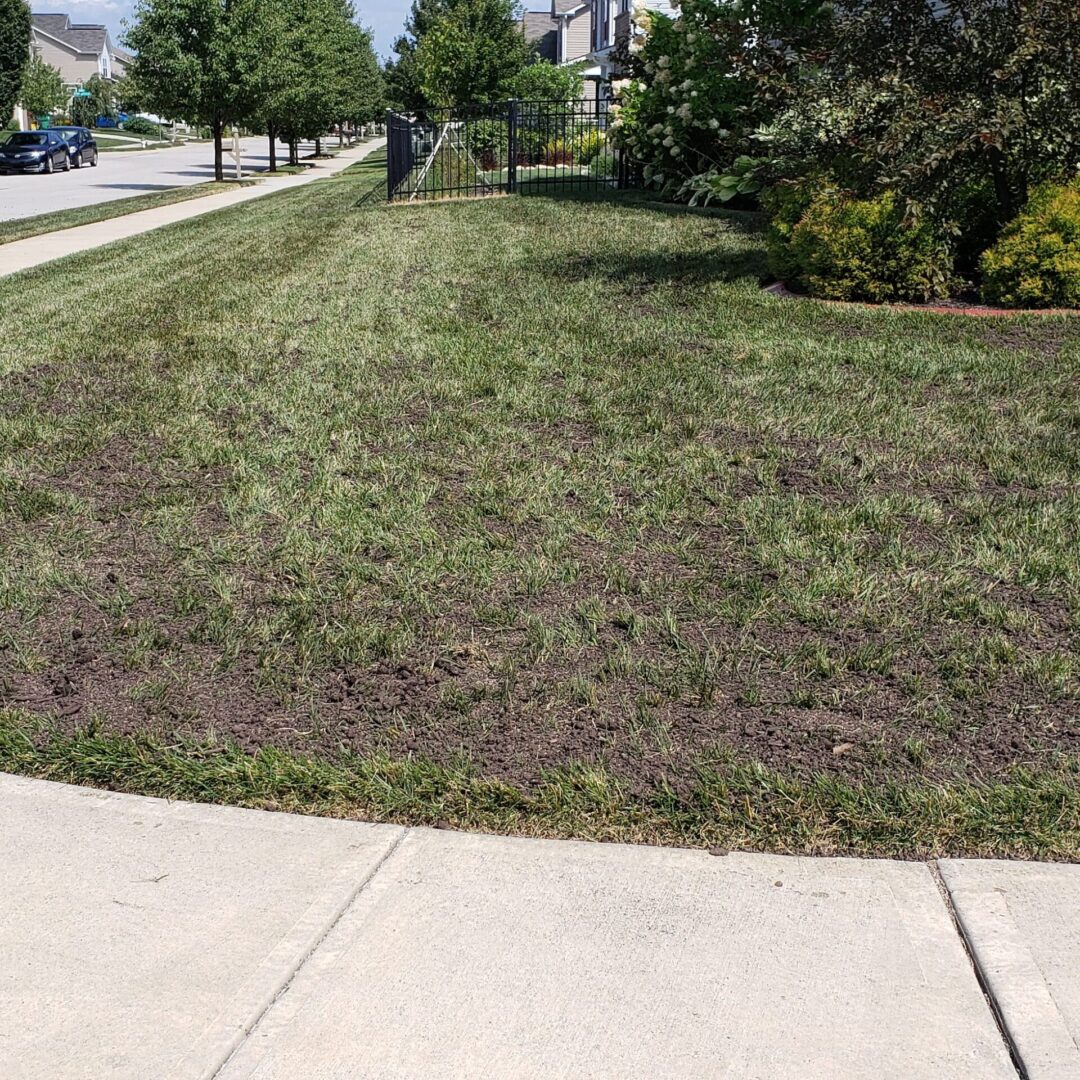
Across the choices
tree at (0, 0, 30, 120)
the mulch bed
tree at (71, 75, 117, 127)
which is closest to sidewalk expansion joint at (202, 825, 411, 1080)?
the mulch bed

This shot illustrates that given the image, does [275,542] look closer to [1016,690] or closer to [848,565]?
[848,565]

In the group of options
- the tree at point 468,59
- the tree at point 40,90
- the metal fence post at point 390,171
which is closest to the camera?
the metal fence post at point 390,171

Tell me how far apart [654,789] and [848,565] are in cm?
160

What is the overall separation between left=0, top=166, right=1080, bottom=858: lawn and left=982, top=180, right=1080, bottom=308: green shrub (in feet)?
1.59

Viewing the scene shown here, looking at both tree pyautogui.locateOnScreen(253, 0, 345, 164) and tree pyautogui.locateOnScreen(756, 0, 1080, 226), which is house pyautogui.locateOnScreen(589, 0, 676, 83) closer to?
tree pyautogui.locateOnScreen(253, 0, 345, 164)

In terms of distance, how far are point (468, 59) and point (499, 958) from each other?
29.2 meters

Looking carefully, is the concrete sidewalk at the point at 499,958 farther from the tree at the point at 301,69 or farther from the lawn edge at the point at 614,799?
the tree at the point at 301,69

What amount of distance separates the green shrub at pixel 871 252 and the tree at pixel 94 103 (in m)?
74.7

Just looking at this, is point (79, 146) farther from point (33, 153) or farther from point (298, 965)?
point (298, 965)

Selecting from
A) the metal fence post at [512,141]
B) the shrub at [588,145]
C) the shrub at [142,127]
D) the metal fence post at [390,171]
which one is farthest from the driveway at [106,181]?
the shrub at [142,127]

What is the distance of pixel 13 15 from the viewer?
49750 millimetres

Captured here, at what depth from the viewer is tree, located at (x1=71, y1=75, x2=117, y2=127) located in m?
73.5

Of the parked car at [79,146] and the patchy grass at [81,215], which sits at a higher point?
the parked car at [79,146]

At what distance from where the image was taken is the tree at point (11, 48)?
4959 centimetres
